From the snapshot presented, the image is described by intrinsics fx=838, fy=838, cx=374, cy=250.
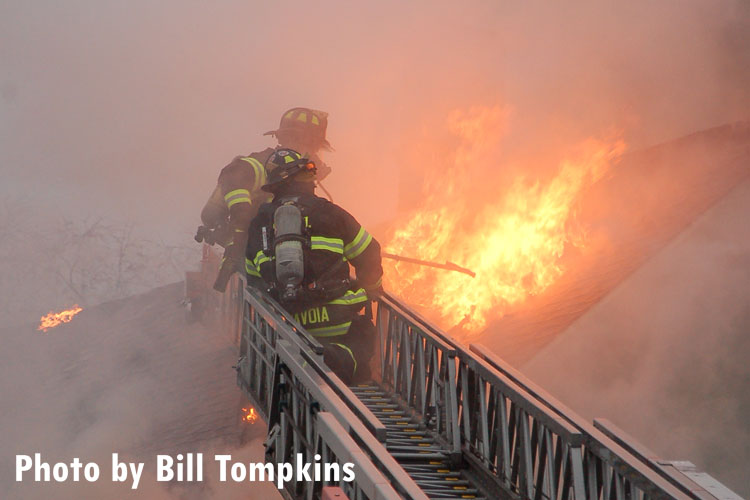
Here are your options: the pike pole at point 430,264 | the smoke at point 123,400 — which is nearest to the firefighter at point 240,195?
the pike pole at point 430,264

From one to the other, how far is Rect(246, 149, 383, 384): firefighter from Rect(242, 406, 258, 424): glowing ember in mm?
2926

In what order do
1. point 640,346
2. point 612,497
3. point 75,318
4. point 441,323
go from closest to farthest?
point 612,497
point 640,346
point 441,323
point 75,318

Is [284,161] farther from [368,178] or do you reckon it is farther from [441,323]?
[368,178]

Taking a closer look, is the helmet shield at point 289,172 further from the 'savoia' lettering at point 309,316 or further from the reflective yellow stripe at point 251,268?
the 'savoia' lettering at point 309,316

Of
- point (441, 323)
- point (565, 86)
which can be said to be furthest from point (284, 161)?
point (565, 86)

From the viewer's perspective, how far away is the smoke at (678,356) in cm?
810

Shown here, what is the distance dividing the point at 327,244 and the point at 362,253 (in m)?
0.38

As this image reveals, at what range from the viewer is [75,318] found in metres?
14.0

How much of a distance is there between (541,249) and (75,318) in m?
8.09

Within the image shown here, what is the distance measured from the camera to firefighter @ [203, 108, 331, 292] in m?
7.48

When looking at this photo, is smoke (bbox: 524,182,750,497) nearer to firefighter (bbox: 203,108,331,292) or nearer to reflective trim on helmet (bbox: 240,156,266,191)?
firefighter (bbox: 203,108,331,292)

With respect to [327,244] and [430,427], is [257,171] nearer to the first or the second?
[327,244]

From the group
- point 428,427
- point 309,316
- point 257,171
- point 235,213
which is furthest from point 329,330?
point 257,171

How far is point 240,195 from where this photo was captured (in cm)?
745
